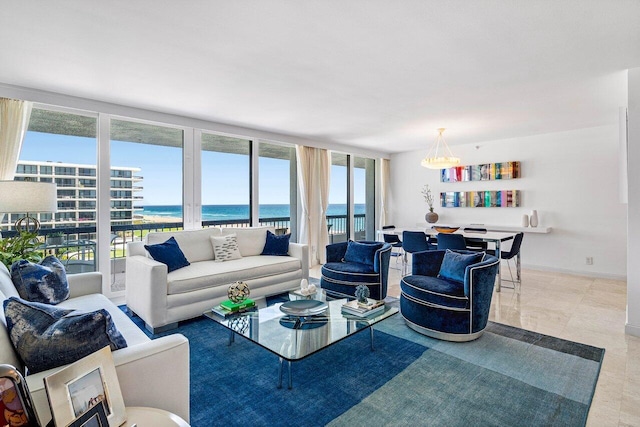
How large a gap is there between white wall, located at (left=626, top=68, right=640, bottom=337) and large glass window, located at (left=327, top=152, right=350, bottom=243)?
4.73 meters

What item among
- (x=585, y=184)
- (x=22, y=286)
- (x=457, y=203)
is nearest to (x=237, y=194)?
(x=22, y=286)

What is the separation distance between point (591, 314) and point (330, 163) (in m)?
4.65

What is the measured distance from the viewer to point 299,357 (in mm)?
1990

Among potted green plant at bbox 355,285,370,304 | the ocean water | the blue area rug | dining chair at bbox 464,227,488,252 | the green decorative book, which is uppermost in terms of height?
the ocean water

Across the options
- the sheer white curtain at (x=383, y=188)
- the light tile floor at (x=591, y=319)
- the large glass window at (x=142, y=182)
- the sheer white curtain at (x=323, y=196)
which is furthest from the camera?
the sheer white curtain at (x=383, y=188)

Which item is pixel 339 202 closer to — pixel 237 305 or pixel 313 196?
pixel 313 196

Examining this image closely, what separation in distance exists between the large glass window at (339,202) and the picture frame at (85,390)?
596cm

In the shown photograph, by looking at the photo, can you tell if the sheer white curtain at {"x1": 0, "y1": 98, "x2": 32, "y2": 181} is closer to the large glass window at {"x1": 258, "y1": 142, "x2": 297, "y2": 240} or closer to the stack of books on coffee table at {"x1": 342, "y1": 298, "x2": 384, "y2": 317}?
the large glass window at {"x1": 258, "y1": 142, "x2": 297, "y2": 240}

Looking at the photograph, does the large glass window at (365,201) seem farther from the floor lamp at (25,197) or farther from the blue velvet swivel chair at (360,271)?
the floor lamp at (25,197)

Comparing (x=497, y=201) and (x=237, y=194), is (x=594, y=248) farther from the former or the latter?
(x=237, y=194)

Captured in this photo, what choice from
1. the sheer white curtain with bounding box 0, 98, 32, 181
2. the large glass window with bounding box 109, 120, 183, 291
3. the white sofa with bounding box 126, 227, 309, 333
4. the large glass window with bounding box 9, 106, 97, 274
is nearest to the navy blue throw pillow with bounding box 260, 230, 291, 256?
the white sofa with bounding box 126, 227, 309, 333

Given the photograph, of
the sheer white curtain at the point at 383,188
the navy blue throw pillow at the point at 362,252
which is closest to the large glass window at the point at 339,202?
the sheer white curtain at the point at 383,188

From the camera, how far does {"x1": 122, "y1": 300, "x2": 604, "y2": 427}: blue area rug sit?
192 centimetres

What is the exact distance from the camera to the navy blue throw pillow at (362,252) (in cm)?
413
